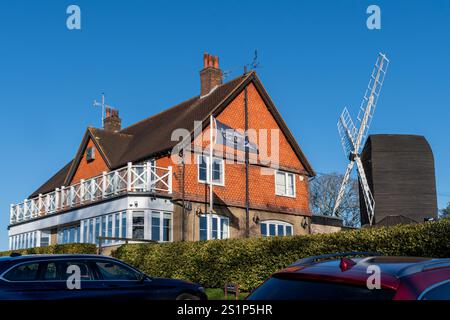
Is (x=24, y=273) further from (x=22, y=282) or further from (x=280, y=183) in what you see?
(x=280, y=183)

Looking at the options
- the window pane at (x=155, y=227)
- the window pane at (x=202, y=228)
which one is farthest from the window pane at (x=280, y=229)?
the window pane at (x=155, y=227)

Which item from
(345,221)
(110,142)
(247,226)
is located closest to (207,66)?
(110,142)

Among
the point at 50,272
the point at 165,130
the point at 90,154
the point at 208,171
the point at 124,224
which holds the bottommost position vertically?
the point at 50,272

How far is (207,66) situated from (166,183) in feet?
29.3

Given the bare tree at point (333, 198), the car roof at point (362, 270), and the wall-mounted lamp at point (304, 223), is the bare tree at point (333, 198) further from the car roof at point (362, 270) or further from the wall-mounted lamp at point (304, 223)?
the car roof at point (362, 270)

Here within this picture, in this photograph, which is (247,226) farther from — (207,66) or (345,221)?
(345,221)

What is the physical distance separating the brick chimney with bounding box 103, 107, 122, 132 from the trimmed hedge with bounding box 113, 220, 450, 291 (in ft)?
60.5

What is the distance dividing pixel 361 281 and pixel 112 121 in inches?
1461

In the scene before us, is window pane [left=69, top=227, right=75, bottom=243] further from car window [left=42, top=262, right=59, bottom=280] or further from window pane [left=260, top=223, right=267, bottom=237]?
car window [left=42, top=262, right=59, bottom=280]

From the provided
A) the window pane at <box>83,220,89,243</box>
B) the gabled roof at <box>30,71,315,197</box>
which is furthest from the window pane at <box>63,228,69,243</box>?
the gabled roof at <box>30,71,315,197</box>

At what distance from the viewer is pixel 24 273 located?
931 centimetres

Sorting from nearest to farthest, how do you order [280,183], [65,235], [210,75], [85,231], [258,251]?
1. [258,251]
2. [85,231]
3. [65,235]
4. [280,183]
5. [210,75]

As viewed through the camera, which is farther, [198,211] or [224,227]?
[224,227]

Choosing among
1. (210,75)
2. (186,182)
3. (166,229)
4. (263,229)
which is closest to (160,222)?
(166,229)
